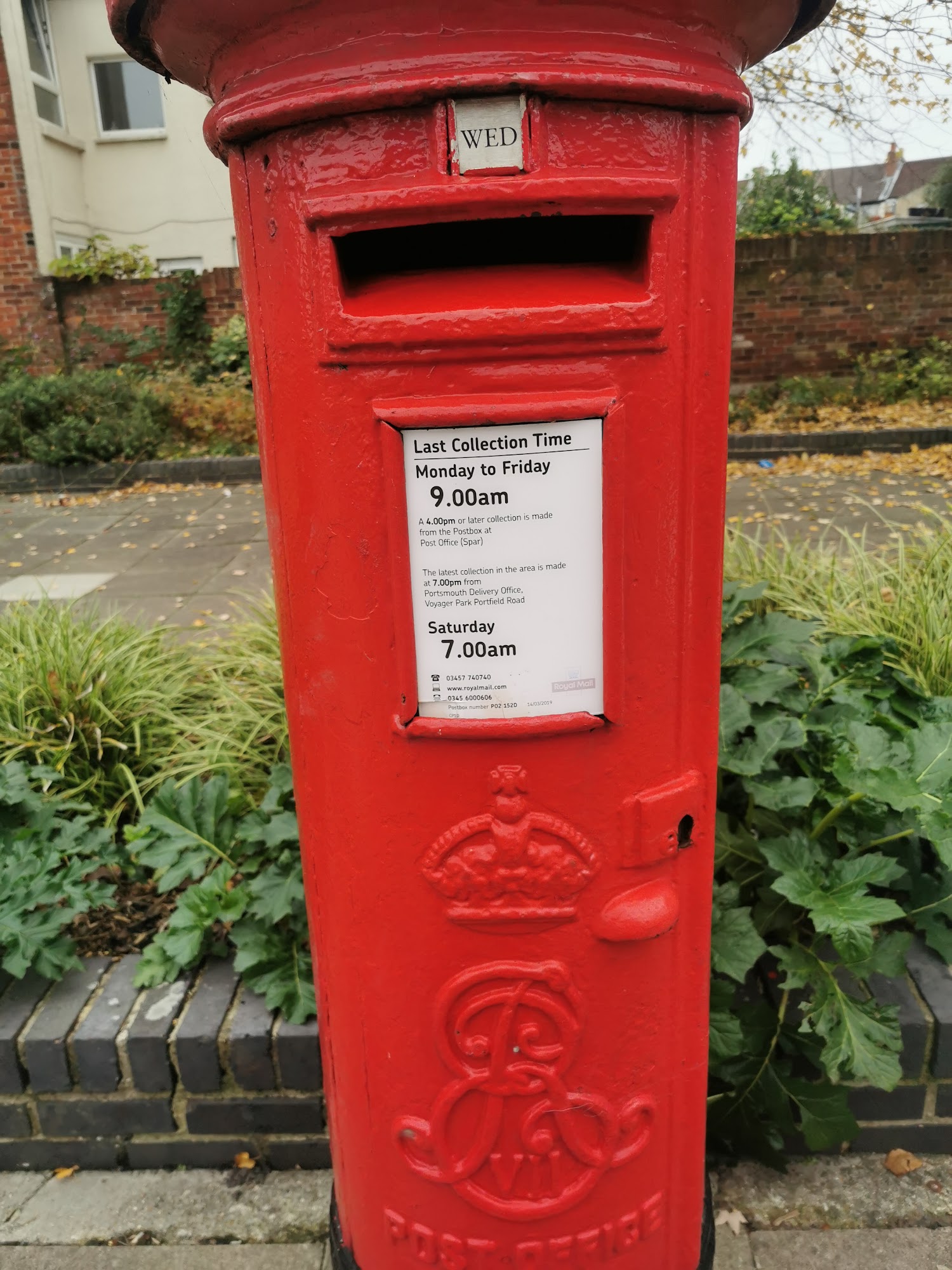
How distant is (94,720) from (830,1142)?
2.23 m

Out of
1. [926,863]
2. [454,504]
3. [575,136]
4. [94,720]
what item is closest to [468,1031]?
[454,504]

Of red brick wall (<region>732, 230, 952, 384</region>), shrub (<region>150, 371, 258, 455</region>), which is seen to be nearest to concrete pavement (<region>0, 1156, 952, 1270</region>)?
shrub (<region>150, 371, 258, 455</region>)

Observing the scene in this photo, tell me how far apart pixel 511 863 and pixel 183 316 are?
443 inches

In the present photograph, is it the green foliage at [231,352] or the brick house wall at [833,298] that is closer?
the brick house wall at [833,298]

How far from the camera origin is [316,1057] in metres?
1.98

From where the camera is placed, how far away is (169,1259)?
186 centimetres

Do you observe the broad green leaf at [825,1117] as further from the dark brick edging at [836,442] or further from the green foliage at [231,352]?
the green foliage at [231,352]

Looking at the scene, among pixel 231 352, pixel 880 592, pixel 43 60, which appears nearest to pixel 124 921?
pixel 880 592

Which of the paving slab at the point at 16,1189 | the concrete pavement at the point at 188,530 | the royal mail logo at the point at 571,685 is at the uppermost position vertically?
the royal mail logo at the point at 571,685

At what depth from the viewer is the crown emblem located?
1.18 m

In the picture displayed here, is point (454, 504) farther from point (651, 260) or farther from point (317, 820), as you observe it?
point (317, 820)

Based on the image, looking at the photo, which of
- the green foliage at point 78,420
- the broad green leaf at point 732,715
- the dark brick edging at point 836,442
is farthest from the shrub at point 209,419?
the broad green leaf at point 732,715

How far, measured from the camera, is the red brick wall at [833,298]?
10195 mm

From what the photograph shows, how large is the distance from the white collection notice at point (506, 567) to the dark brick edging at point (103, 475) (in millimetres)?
8225
